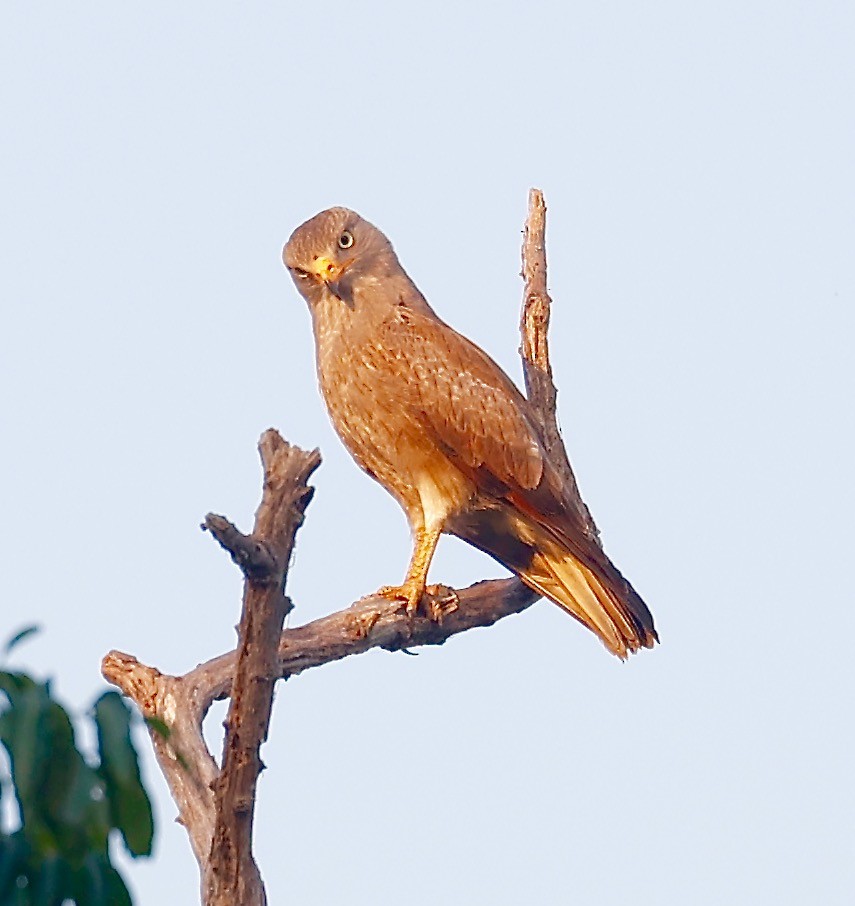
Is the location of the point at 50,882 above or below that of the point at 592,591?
below

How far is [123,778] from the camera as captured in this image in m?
2.91

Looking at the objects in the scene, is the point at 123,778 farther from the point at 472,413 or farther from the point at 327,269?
the point at 327,269

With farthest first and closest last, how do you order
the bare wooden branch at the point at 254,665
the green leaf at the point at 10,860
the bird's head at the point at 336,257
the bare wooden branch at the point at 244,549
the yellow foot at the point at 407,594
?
the bird's head at the point at 336,257 → the yellow foot at the point at 407,594 → the bare wooden branch at the point at 254,665 → the bare wooden branch at the point at 244,549 → the green leaf at the point at 10,860

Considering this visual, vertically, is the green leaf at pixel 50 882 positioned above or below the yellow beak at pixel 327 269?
below

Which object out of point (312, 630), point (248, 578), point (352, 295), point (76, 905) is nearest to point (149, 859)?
point (76, 905)

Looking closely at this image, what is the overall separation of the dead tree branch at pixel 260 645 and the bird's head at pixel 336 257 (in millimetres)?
801

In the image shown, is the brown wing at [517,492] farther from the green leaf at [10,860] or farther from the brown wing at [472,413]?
the green leaf at [10,860]

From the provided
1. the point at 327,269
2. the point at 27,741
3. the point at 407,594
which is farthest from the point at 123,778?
the point at 327,269

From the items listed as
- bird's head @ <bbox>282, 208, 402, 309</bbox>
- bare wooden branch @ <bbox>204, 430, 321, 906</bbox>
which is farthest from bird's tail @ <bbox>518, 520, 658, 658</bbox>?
bare wooden branch @ <bbox>204, 430, 321, 906</bbox>

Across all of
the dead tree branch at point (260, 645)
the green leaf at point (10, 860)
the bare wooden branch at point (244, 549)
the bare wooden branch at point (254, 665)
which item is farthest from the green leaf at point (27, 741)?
the bare wooden branch at point (254, 665)

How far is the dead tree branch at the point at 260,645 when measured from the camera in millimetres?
4652

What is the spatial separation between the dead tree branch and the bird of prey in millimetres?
233

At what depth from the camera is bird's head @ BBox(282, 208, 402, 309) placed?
8461 mm

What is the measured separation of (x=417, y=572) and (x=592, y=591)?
882mm
